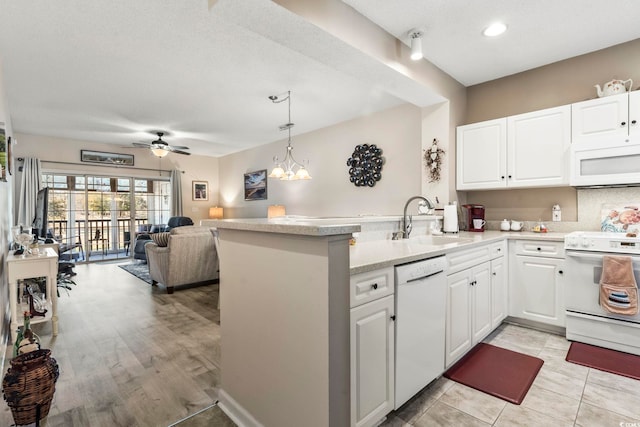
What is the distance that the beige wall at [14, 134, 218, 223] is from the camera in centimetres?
605

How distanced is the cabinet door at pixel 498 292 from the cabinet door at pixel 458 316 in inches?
22.6

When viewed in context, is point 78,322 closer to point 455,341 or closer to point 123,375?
point 123,375

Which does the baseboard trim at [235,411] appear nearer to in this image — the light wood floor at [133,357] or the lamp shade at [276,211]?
the light wood floor at [133,357]

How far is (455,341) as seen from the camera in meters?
2.11

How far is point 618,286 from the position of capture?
2312mm

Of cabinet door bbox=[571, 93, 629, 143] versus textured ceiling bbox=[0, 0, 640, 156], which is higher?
textured ceiling bbox=[0, 0, 640, 156]

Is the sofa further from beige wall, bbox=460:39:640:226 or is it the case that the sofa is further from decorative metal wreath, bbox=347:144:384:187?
beige wall, bbox=460:39:640:226

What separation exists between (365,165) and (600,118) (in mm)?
2757

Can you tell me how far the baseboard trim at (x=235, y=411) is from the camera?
163 cm

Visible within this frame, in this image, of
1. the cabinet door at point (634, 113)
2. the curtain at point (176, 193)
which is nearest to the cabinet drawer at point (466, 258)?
the cabinet door at point (634, 113)

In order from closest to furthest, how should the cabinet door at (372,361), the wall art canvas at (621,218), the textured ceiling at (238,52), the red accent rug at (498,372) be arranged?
the cabinet door at (372,361) → the red accent rug at (498,372) → the textured ceiling at (238,52) → the wall art canvas at (621,218)

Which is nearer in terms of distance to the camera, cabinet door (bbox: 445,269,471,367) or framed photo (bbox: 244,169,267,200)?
cabinet door (bbox: 445,269,471,367)

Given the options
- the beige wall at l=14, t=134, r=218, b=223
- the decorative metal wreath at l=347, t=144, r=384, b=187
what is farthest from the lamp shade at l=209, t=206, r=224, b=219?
the decorative metal wreath at l=347, t=144, r=384, b=187

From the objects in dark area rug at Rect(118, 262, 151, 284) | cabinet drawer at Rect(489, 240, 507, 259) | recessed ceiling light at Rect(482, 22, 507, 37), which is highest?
recessed ceiling light at Rect(482, 22, 507, 37)
